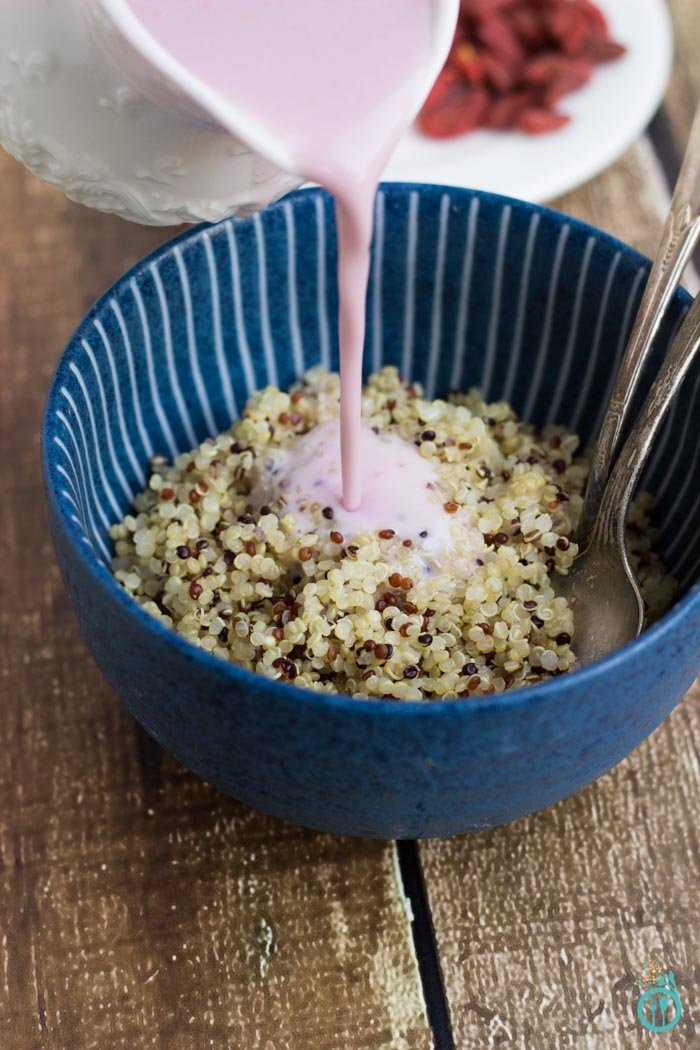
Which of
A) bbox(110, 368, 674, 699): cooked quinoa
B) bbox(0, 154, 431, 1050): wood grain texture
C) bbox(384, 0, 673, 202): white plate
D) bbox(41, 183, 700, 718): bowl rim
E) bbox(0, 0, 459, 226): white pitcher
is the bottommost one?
bbox(0, 154, 431, 1050): wood grain texture

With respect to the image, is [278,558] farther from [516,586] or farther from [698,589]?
[698,589]

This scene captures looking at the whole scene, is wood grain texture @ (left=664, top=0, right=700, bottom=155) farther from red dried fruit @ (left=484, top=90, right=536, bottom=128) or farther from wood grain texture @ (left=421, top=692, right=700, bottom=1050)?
wood grain texture @ (left=421, top=692, right=700, bottom=1050)

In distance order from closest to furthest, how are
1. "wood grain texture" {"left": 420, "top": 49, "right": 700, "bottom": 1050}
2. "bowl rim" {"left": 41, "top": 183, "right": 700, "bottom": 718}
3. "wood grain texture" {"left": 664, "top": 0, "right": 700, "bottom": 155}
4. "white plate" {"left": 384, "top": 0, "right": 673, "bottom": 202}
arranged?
1. "bowl rim" {"left": 41, "top": 183, "right": 700, "bottom": 718}
2. "wood grain texture" {"left": 420, "top": 49, "right": 700, "bottom": 1050}
3. "white plate" {"left": 384, "top": 0, "right": 673, "bottom": 202}
4. "wood grain texture" {"left": 664, "top": 0, "right": 700, "bottom": 155}

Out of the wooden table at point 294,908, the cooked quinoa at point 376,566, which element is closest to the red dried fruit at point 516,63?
the cooked quinoa at point 376,566

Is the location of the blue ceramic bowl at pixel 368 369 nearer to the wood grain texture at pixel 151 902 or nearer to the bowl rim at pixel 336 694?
the bowl rim at pixel 336 694

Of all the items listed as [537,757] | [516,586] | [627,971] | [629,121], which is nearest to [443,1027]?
[627,971]

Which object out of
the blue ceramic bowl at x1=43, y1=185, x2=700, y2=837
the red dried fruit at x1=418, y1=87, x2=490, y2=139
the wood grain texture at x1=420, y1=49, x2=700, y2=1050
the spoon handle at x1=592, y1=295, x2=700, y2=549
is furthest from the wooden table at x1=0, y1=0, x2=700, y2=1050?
the red dried fruit at x1=418, y1=87, x2=490, y2=139
